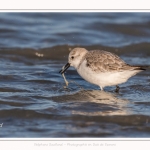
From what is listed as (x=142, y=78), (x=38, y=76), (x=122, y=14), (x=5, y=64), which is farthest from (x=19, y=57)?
(x=122, y=14)

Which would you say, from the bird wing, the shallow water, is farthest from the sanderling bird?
the shallow water

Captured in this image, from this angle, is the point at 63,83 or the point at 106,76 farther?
the point at 63,83

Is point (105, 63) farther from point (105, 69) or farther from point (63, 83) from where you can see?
point (63, 83)

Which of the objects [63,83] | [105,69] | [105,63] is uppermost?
[105,63]

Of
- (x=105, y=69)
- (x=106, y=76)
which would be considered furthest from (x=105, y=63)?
(x=106, y=76)

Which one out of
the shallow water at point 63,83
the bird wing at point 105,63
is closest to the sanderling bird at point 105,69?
the bird wing at point 105,63

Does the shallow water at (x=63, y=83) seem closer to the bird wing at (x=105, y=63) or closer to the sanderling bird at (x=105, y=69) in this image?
the sanderling bird at (x=105, y=69)
